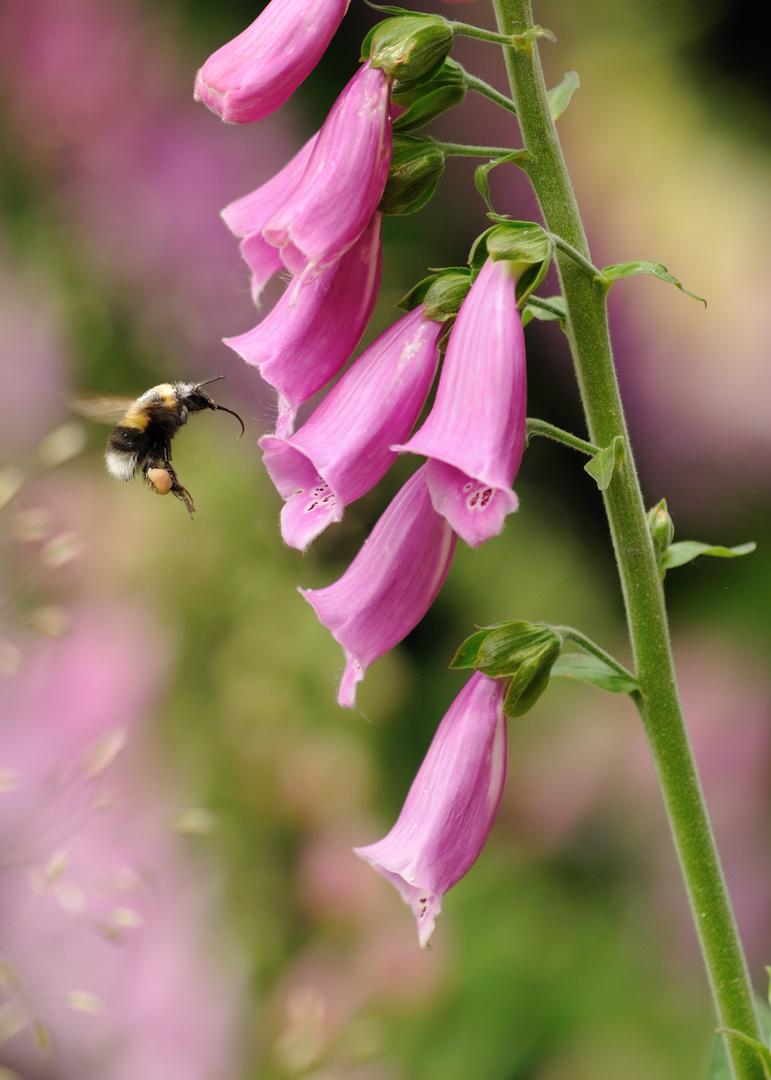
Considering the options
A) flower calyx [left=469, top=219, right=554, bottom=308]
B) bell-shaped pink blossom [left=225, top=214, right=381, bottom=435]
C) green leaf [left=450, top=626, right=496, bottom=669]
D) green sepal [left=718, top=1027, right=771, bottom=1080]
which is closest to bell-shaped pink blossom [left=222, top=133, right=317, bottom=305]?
bell-shaped pink blossom [left=225, top=214, right=381, bottom=435]

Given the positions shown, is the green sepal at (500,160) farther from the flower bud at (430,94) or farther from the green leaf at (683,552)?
the green leaf at (683,552)

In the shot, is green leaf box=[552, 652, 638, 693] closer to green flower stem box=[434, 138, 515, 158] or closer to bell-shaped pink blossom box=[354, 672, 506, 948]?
bell-shaped pink blossom box=[354, 672, 506, 948]

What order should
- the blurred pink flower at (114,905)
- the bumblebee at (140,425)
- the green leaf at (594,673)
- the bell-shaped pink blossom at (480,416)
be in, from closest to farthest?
the bell-shaped pink blossom at (480,416) → the green leaf at (594,673) → the bumblebee at (140,425) → the blurred pink flower at (114,905)

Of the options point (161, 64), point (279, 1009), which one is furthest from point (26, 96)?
point (279, 1009)

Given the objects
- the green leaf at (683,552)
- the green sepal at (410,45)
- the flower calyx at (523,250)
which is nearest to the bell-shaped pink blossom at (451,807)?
the green leaf at (683,552)

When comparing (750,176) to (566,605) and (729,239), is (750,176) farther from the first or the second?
(566,605)

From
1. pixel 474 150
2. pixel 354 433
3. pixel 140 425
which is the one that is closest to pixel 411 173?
pixel 474 150

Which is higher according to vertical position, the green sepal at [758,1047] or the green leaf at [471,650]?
the green leaf at [471,650]
